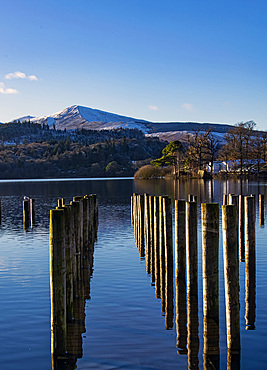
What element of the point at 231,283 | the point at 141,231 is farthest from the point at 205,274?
the point at 141,231

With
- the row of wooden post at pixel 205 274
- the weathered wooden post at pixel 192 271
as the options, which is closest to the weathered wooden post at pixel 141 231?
the row of wooden post at pixel 205 274

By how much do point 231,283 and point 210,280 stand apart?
1.78 ft

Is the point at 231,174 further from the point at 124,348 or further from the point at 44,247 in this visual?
the point at 124,348

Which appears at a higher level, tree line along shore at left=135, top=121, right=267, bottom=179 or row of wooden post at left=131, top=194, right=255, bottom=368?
tree line along shore at left=135, top=121, right=267, bottom=179

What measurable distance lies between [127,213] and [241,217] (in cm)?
2113

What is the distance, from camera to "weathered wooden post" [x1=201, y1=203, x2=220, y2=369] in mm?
9836

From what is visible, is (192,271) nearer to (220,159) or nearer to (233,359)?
(233,359)

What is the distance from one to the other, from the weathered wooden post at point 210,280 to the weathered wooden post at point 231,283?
413mm

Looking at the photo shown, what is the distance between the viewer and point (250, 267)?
44.6 ft

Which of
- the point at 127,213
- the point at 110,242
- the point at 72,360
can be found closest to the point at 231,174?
the point at 127,213

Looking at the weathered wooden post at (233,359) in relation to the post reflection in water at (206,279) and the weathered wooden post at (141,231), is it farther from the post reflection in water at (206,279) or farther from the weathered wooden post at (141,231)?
the weathered wooden post at (141,231)

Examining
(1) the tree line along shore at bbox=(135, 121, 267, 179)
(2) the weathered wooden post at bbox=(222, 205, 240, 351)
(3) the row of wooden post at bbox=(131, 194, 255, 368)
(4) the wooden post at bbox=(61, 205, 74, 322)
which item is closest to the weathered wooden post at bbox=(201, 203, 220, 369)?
(3) the row of wooden post at bbox=(131, 194, 255, 368)

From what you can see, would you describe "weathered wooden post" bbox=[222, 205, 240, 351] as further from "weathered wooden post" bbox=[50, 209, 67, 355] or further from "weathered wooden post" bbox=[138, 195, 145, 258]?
"weathered wooden post" bbox=[138, 195, 145, 258]

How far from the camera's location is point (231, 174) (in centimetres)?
11438
